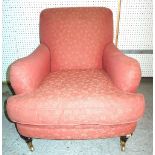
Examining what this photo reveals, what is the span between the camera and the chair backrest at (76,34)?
1.79m

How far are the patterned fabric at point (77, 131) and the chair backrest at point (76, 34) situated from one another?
0.64m

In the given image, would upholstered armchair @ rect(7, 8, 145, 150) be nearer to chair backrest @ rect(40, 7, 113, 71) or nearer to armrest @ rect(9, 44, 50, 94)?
armrest @ rect(9, 44, 50, 94)

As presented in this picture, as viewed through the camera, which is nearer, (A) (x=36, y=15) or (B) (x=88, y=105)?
(B) (x=88, y=105)

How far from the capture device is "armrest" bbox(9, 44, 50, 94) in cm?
132

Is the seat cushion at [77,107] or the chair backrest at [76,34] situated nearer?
the seat cushion at [77,107]

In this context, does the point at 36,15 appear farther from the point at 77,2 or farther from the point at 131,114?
the point at 131,114

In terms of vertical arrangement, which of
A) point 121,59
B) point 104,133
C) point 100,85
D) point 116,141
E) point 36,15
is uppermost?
point 36,15

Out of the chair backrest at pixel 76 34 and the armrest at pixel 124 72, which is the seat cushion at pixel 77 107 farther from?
the chair backrest at pixel 76 34

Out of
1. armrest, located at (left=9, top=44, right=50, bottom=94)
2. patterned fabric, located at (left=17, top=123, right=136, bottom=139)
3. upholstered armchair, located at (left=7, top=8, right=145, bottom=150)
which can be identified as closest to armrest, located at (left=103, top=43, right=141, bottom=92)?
upholstered armchair, located at (left=7, top=8, right=145, bottom=150)

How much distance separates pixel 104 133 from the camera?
134 centimetres

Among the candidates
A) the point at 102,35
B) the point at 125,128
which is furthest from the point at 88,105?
the point at 102,35

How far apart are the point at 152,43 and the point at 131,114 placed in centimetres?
120

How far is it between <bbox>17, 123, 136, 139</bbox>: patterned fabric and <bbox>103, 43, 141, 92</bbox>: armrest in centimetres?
25

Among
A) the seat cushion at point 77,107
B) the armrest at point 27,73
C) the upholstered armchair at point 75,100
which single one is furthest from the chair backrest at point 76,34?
the seat cushion at point 77,107
